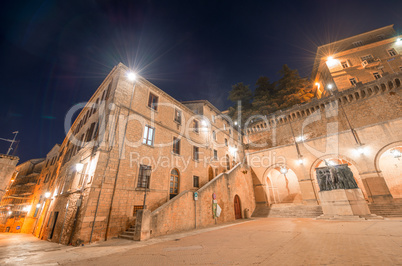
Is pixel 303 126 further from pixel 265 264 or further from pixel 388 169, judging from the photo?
pixel 265 264

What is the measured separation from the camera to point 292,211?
54.2 ft

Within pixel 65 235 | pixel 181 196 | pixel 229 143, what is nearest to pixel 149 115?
pixel 181 196

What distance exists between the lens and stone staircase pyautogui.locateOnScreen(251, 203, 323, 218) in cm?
1525

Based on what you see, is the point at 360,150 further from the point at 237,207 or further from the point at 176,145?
the point at 176,145

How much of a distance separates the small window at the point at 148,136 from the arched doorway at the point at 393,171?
24.8 meters

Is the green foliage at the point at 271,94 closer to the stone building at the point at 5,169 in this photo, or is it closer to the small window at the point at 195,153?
the small window at the point at 195,153

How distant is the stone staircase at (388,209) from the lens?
12514 mm

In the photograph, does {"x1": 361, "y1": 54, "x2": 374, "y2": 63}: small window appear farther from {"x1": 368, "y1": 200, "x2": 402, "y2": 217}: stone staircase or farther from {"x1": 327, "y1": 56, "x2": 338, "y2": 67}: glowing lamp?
{"x1": 368, "y1": 200, "x2": 402, "y2": 217}: stone staircase

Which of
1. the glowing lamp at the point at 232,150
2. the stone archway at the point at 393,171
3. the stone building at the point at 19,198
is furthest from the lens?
the stone building at the point at 19,198

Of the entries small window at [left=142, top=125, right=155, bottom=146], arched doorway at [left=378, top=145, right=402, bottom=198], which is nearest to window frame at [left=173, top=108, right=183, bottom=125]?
small window at [left=142, top=125, right=155, bottom=146]

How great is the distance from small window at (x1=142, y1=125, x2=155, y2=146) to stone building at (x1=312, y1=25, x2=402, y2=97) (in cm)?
2925

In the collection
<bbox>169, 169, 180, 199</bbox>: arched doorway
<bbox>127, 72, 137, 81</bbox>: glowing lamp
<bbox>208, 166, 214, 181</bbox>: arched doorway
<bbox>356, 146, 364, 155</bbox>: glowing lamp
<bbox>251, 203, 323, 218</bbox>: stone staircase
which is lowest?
<bbox>251, 203, 323, 218</bbox>: stone staircase

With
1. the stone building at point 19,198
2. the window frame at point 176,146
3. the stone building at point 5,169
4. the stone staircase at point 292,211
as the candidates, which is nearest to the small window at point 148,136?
the window frame at point 176,146

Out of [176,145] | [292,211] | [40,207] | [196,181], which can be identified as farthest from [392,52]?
[40,207]
